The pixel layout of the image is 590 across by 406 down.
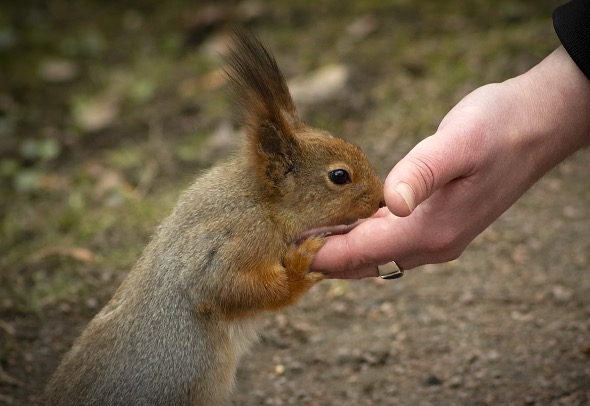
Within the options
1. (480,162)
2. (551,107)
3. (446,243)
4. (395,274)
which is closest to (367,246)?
(395,274)

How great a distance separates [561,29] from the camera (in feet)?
9.18

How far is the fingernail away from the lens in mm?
2420

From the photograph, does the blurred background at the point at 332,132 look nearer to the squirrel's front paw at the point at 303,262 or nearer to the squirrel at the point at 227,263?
the squirrel at the point at 227,263

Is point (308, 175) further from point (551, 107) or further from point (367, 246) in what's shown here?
point (551, 107)

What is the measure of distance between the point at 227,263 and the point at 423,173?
0.86 meters

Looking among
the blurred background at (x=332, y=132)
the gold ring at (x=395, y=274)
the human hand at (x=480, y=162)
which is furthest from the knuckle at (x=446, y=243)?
the blurred background at (x=332, y=132)

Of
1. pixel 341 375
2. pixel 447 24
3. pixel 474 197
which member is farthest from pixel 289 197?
pixel 447 24

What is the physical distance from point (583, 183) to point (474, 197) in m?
2.16

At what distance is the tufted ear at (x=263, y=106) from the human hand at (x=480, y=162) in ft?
1.29

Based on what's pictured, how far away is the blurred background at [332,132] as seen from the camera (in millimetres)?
3453

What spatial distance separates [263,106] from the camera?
9.24ft

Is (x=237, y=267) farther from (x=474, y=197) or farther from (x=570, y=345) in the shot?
(x=570, y=345)

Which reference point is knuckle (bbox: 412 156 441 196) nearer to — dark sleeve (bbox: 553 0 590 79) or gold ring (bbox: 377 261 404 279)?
gold ring (bbox: 377 261 404 279)

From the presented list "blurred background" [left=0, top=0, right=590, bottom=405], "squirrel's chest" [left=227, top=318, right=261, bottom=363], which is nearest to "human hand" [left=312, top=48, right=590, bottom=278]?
"squirrel's chest" [left=227, top=318, right=261, bottom=363]
